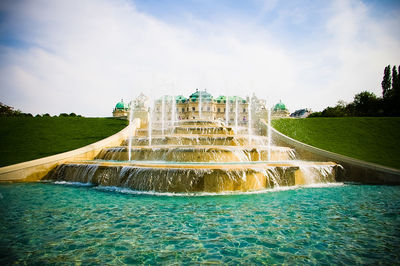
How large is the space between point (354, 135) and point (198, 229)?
1782cm

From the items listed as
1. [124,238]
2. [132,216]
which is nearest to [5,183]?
[132,216]

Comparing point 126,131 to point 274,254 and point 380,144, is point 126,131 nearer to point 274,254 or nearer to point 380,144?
point 274,254

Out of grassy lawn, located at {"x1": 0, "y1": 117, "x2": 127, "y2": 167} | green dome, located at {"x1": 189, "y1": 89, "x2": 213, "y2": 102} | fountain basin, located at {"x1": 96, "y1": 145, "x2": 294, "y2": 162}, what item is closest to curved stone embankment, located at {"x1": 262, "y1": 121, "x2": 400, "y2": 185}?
fountain basin, located at {"x1": 96, "y1": 145, "x2": 294, "y2": 162}

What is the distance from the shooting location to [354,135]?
17.3 metres

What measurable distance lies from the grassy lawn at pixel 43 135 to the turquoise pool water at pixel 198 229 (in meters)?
7.24

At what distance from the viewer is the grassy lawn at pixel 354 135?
44.0ft

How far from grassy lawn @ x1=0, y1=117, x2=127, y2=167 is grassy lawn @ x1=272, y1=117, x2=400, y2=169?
16253 millimetres

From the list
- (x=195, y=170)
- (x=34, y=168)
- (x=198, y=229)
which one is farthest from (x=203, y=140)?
(x=198, y=229)

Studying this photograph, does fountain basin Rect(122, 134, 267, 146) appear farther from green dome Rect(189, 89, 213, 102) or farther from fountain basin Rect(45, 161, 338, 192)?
green dome Rect(189, 89, 213, 102)

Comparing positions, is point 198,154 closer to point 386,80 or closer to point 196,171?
point 196,171

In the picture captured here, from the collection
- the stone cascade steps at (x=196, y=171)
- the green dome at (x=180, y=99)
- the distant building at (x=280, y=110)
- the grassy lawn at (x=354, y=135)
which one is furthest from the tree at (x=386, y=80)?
the stone cascade steps at (x=196, y=171)

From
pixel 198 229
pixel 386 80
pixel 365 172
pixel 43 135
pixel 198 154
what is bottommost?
pixel 198 229

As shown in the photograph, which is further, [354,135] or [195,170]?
[354,135]

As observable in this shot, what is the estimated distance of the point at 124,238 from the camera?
3.94 meters
